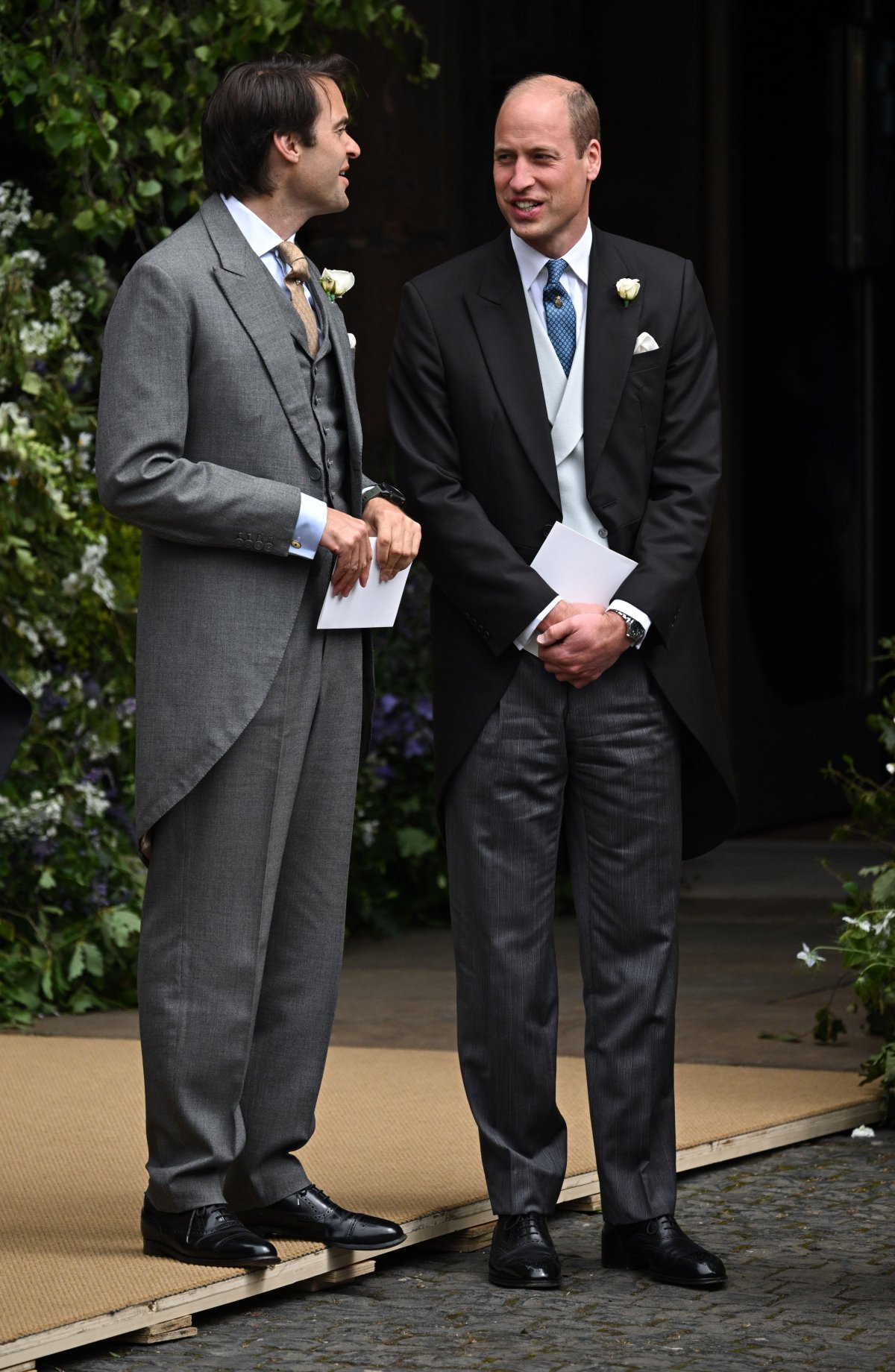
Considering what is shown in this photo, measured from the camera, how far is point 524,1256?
3.64 m

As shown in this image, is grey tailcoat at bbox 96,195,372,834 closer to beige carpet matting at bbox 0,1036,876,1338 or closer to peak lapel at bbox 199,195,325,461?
peak lapel at bbox 199,195,325,461

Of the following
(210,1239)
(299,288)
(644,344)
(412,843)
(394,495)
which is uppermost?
(299,288)

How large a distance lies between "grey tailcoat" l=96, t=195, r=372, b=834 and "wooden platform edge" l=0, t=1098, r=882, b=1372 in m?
0.72

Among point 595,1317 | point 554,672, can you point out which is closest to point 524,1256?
point 595,1317

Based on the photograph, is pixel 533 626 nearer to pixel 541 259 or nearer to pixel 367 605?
pixel 367 605

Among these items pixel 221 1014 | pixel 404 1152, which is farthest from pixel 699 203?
pixel 221 1014

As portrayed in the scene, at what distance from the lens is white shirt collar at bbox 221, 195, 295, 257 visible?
359 cm

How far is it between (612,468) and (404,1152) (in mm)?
1430

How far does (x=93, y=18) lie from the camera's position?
6.23 m

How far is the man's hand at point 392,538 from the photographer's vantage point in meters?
3.59

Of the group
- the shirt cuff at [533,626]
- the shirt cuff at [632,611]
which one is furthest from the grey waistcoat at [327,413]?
the shirt cuff at [632,611]

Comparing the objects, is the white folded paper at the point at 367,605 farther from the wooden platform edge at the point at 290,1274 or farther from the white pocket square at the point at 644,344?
the wooden platform edge at the point at 290,1274

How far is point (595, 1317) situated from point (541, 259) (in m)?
1.69

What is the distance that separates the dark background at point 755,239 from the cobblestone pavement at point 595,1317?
Answer: 4385 mm
